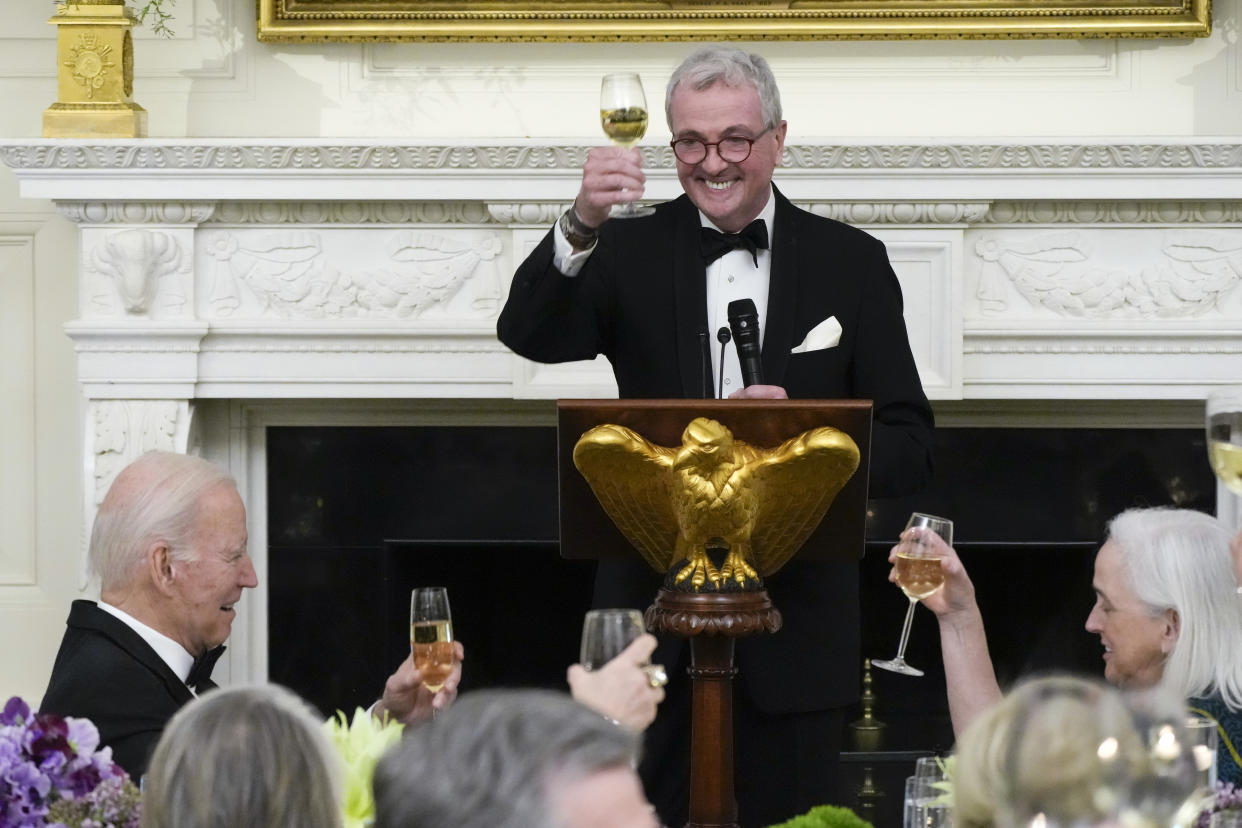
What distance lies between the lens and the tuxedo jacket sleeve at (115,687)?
6.18 ft

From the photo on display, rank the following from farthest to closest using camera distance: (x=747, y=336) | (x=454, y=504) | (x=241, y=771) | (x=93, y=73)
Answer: (x=454, y=504)
(x=93, y=73)
(x=747, y=336)
(x=241, y=771)

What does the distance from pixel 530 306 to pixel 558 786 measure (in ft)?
4.30

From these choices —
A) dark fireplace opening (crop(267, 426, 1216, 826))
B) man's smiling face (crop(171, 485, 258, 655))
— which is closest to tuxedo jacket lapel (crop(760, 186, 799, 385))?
man's smiling face (crop(171, 485, 258, 655))

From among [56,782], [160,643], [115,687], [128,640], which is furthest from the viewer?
[160,643]

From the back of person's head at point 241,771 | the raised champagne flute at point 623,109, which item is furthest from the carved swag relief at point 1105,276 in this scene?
the back of person's head at point 241,771

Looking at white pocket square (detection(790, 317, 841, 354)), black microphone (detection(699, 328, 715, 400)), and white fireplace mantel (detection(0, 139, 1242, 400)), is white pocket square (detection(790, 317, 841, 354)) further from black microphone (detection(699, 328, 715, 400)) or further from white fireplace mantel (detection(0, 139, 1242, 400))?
white fireplace mantel (detection(0, 139, 1242, 400))

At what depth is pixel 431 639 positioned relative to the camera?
81.8 inches

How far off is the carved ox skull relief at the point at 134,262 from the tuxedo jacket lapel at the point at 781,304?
2.03 m

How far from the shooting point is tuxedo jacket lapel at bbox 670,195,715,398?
2260 mm

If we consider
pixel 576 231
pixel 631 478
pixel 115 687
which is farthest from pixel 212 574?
pixel 631 478

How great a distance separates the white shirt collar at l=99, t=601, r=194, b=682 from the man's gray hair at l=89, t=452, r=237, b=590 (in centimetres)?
4

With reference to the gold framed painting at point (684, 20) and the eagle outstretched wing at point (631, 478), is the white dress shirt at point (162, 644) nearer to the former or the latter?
the eagle outstretched wing at point (631, 478)

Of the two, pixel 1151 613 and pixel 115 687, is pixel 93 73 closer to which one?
pixel 115 687

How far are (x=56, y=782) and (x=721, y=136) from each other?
122cm
